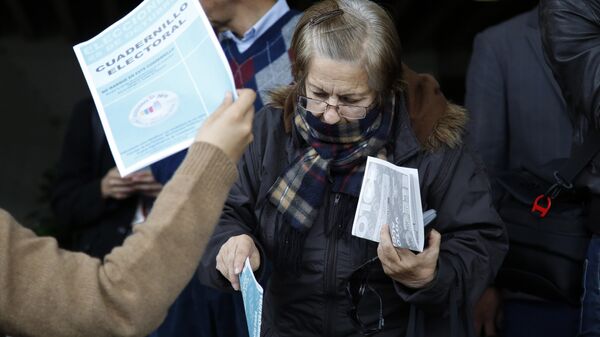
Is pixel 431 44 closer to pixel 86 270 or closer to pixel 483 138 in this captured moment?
pixel 483 138

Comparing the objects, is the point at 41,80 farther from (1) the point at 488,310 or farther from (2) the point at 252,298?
(2) the point at 252,298

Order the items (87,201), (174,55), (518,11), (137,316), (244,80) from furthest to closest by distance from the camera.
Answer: (518,11) → (87,201) → (244,80) → (174,55) → (137,316)

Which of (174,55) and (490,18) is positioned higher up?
(174,55)

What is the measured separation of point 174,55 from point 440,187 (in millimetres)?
845

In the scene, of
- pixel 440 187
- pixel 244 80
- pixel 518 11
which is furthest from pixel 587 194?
pixel 518 11

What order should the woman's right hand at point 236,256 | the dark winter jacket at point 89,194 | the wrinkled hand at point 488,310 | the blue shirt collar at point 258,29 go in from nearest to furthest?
the woman's right hand at point 236,256 < the blue shirt collar at point 258,29 < the wrinkled hand at point 488,310 < the dark winter jacket at point 89,194

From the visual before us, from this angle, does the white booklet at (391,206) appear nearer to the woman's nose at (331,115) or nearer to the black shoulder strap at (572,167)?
the woman's nose at (331,115)

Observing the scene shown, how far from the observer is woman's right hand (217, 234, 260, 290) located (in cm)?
232

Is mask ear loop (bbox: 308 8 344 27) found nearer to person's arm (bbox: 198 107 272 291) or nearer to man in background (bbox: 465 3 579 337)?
person's arm (bbox: 198 107 272 291)

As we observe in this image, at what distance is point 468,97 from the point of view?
11.5 feet

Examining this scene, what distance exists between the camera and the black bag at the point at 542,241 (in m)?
2.65

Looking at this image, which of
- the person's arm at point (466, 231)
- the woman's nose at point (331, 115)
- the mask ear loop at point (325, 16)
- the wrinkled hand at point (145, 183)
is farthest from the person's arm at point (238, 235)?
the wrinkled hand at point (145, 183)

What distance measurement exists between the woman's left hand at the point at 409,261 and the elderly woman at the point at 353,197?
4 cm

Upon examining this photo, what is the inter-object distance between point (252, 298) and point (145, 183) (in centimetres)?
163
